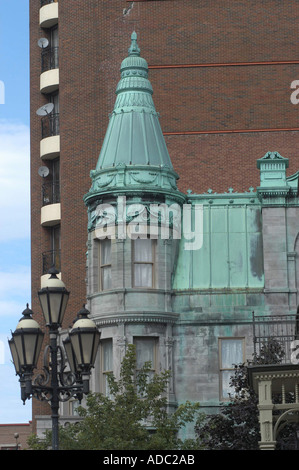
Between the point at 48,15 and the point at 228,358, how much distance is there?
24872 millimetres

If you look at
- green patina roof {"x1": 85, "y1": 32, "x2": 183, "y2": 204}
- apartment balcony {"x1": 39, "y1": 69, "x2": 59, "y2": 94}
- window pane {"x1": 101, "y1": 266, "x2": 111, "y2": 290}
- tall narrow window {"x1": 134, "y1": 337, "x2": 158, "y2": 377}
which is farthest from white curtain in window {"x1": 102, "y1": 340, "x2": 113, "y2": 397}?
apartment balcony {"x1": 39, "y1": 69, "x2": 59, "y2": 94}

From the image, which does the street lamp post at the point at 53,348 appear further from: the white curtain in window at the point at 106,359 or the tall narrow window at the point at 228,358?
the tall narrow window at the point at 228,358

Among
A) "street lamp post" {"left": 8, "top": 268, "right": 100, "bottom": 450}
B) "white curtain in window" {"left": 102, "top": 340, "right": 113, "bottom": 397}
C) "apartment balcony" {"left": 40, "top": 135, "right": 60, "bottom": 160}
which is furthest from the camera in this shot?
"apartment balcony" {"left": 40, "top": 135, "right": 60, "bottom": 160}

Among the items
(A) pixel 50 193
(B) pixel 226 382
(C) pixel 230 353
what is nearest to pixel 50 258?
(A) pixel 50 193

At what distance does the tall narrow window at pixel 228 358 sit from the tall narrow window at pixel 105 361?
3.61 m

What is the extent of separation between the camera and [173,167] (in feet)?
172

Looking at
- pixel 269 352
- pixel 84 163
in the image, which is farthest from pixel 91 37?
pixel 269 352

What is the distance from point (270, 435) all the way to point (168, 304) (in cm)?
1331

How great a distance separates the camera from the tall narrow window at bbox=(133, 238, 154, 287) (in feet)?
141

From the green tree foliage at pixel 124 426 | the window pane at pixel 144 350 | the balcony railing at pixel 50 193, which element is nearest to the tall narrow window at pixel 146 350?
the window pane at pixel 144 350

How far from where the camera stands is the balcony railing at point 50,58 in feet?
201

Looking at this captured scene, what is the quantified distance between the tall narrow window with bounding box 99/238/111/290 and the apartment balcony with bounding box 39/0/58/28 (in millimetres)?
20535

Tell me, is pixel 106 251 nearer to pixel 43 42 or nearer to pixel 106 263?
pixel 106 263

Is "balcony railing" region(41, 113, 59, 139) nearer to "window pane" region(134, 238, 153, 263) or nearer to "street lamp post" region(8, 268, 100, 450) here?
"window pane" region(134, 238, 153, 263)
